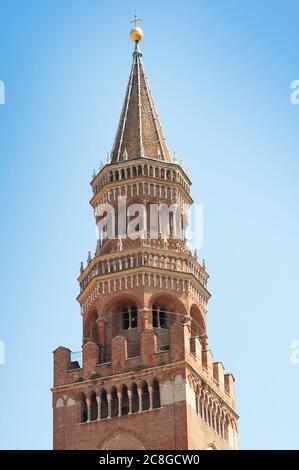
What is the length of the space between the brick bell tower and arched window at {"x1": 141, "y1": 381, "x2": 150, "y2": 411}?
46mm

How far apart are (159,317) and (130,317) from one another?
1.43 metres

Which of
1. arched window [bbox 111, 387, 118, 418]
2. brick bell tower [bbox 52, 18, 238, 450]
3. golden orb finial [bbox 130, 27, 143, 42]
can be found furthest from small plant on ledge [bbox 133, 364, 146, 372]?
golden orb finial [bbox 130, 27, 143, 42]

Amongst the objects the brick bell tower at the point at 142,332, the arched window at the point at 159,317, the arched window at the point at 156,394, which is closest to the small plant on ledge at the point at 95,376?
the brick bell tower at the point at 142,332

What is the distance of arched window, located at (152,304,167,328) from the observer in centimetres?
7086

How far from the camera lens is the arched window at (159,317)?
70.9 m

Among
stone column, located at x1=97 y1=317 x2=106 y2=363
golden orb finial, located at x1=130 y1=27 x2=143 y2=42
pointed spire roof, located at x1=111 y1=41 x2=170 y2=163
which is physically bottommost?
stone column, located at x1=97 y1=317 x2=106 y2=363

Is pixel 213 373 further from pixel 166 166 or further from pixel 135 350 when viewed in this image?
pixel 166 166

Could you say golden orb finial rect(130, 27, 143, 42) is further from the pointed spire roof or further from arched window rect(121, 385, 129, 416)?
arched window rect(121, 385, 129, 416)

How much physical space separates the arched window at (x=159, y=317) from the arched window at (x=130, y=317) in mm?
931

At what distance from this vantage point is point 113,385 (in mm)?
67812

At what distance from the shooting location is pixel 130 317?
71125 mm

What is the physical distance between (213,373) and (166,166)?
38.3 ft
